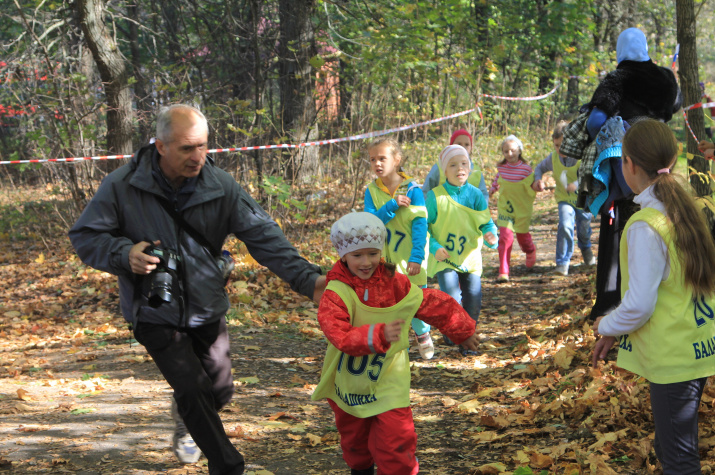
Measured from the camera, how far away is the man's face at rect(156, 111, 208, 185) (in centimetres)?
386

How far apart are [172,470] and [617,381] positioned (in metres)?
3.04

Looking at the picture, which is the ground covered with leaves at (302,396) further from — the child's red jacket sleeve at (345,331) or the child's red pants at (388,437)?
the child's red jacket sleeve at (345,331)

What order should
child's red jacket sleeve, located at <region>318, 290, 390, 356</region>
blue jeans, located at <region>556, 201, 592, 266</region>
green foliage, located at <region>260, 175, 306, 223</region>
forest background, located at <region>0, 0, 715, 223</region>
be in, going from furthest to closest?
forest background, located at <region>0, 0, 715, 223</region>
green foliage, located at <region>260, 175, 306, 223</region>
blue jeans, located at <region>556, 201, 592, 266</region>
child's red jacket sleeve, located at <region>318, 290, 390, 356</region>

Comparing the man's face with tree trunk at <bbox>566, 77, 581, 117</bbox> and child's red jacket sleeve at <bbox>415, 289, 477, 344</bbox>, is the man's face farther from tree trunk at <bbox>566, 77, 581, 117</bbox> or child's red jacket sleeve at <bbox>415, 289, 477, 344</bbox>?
tree trunk at <bbox>566, 77, 581, 117</bbox>

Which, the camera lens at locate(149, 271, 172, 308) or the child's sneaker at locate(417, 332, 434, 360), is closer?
the camera lens at locate(149, 271, 172, 308)

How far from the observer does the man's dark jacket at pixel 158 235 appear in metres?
3.81

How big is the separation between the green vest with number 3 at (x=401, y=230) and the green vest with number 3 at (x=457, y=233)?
201 mm

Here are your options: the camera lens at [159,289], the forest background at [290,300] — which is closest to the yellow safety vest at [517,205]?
the forest background at [290,300]

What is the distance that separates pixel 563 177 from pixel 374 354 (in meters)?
7.00

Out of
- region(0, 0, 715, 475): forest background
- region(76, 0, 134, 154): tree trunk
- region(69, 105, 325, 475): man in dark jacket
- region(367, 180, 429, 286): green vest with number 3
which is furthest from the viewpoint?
region(76, 0, 134, 154): tree trunk

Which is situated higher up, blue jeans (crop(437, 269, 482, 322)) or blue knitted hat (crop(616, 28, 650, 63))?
blue knitted hat (crop(616, 28, 650, 63))

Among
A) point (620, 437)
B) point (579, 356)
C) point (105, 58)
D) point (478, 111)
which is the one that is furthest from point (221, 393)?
point (478, 111)

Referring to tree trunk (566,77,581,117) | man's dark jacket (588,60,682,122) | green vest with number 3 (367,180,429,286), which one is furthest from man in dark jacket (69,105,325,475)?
tree trunk (566,77,581,117)

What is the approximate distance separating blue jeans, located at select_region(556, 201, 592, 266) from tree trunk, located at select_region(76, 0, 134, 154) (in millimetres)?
6874
